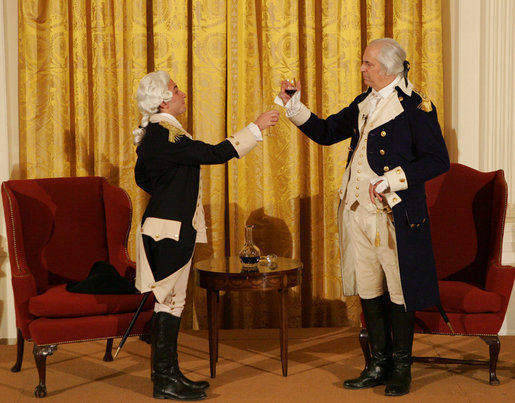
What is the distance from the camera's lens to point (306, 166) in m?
4.69

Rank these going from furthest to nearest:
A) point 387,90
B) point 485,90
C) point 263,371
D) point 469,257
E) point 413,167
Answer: point 485,90 < point 469,257 < point 263,371 < point 387,90 < point 413,167

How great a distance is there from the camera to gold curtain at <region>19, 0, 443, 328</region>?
4496mm

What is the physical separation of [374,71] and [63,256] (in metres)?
1.95

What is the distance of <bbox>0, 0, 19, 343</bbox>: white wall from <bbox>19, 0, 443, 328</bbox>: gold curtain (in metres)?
0.08

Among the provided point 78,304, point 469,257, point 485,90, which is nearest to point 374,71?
point 469,257

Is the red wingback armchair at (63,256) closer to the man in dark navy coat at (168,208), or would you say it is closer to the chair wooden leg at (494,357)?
the man in dark navy coat at (168,208)

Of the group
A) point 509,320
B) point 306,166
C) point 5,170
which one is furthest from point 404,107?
point 5,170

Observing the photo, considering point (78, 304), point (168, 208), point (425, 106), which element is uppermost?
point (425, 106)

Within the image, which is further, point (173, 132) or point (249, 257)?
point (249, 257)

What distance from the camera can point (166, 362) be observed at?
3.39 meters

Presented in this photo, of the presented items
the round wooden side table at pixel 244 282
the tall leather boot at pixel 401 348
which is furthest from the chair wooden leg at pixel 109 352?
the tall leather boot at pixel 401 348

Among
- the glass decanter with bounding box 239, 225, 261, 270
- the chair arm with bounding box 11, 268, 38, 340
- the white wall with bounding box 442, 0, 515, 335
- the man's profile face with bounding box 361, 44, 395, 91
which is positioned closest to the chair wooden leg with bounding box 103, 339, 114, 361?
A: the chair arm with bounding box 11, 268, 38, 340

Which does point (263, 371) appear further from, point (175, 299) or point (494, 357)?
point (494, 357)

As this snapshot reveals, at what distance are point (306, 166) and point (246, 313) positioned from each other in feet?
3.31
